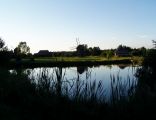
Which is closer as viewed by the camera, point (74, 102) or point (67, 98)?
point (74, 102)

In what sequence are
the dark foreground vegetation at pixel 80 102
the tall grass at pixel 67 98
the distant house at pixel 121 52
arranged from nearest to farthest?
the dark foreground vegetation at pixel 80 102 → the tall grass at pixel 67 98 → the distant house at pixel 121 52

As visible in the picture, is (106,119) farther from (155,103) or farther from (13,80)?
(13,80)

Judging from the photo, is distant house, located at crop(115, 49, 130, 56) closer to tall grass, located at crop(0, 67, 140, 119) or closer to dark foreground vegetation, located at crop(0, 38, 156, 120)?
dark foreground vegetation, located at crop(0, 38, 156, 120)

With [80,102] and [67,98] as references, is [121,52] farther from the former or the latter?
[80,102]

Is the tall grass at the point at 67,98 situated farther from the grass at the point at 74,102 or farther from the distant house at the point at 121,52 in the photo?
the distant house at the point at 121,52

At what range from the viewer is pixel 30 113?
8.99m

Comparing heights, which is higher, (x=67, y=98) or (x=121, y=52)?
(x=121, y=52)

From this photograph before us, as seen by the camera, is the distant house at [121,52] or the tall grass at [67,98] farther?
the distant house at [121,52]

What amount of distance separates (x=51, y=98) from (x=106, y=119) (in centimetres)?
167

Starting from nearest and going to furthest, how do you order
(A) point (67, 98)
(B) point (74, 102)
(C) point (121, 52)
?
(B) point (74, 102) < (A) point (67, 98) < (C) point (121, 52)

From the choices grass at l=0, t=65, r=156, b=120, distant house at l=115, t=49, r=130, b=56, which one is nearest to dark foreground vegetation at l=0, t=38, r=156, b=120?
grass at l=0, t=65, r=156, b=120

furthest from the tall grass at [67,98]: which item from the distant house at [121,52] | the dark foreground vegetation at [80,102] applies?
the distant house at [121,52]

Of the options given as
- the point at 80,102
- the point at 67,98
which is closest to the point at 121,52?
the point at 67,98

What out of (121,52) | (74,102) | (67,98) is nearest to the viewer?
(74,102)
